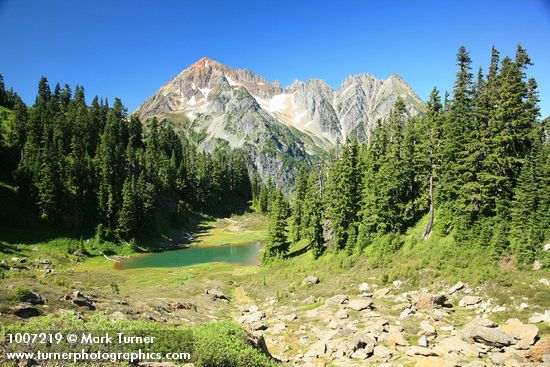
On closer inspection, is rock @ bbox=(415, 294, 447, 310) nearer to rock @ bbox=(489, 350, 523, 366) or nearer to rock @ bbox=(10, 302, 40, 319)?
rock @ bbox=(489, 350, 523, 366)

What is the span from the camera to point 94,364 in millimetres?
13188

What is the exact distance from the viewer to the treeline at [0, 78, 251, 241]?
283 feet

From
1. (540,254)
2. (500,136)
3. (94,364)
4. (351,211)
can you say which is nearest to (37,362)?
(94,364)

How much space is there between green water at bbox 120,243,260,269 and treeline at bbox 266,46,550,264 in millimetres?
31472

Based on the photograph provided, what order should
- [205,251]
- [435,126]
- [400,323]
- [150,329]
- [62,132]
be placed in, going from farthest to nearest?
[62,132] → [205,251] → [435,126] → [400,323] → [150,329]

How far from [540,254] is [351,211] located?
27.8 meters

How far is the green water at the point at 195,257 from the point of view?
7969cm

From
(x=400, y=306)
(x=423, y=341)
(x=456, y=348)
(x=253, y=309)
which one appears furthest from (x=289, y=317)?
(x=456, y=348)

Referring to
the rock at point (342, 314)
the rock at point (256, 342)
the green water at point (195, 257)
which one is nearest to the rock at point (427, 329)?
the rock at point (342, 314)

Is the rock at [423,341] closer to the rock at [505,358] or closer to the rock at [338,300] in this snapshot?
the rock at [505,358]

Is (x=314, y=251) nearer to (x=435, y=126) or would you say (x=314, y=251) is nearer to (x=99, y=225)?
(x=435, y=126)

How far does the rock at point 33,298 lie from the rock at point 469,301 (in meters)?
32.9

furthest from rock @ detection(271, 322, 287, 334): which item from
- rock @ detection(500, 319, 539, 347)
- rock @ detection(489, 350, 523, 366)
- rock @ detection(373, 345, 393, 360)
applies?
rock @ detection(500, 319, 539, 347)

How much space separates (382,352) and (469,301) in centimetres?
1332
